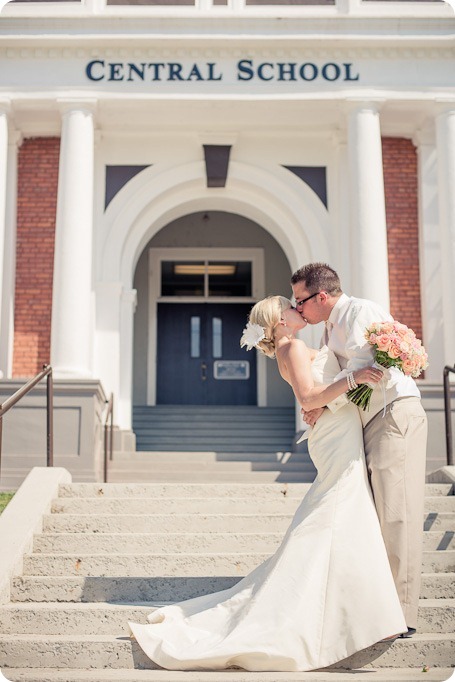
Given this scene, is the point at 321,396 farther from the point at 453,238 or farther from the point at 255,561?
the point at 453,238

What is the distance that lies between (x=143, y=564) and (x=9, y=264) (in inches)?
276

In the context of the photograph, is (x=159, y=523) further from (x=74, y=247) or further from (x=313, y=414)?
(x=74, y=247)

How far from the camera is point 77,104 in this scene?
12.2 metres

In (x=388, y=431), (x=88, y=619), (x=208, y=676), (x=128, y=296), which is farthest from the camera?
(x=128, y=296)

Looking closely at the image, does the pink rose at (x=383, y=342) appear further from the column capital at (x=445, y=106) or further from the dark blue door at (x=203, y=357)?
the dark blue door at (x=203, y=357)

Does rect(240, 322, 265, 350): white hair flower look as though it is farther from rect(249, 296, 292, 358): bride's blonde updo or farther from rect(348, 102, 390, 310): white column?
rect(348, 102, 390, 310): white column

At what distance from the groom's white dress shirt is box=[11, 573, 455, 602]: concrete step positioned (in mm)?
1491

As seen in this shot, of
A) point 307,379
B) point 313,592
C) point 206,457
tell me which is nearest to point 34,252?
point 206,457

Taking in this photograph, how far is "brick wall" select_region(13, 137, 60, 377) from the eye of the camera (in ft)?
41.1

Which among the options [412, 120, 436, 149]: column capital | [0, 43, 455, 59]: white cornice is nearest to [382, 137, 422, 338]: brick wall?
[412, 120, 436, 149]: column capital

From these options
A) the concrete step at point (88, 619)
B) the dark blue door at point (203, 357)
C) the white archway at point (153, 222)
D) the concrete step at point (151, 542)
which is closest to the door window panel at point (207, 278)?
the dark blue door at point (203, 357)

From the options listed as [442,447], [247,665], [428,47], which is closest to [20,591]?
[247,665]

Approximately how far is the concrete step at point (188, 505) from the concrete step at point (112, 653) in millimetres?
2280

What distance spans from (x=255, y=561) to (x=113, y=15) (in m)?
7.94
